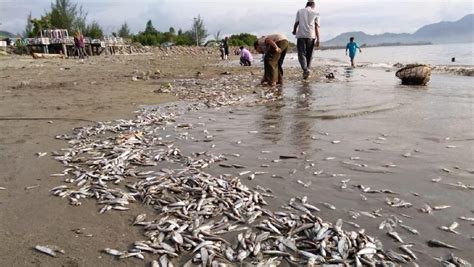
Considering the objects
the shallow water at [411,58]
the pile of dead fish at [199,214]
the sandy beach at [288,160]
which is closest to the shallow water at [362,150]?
the sandy beach at [288,160]

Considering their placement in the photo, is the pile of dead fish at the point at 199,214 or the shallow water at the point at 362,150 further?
the shallow water at the point at 362,150

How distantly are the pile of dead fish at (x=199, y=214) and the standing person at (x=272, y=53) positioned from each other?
9023mm

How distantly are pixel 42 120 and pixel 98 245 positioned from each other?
6.60m

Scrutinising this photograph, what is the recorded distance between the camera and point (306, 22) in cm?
1540

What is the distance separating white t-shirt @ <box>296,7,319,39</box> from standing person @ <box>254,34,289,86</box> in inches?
31.7

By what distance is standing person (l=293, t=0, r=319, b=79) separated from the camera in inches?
605

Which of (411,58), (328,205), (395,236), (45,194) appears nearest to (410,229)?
(395,236)

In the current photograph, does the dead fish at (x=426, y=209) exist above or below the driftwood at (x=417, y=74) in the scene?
below

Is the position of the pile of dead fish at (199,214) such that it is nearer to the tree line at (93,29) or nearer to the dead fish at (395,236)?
the dead fish at (395,236)

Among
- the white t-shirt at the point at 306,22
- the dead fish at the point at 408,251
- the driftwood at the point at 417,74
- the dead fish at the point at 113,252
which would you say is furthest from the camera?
the driftwood at the point at 417,74

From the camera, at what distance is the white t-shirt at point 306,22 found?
15344 mm

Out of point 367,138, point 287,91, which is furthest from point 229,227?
point 287,91

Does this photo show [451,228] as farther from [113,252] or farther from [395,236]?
[113,252]

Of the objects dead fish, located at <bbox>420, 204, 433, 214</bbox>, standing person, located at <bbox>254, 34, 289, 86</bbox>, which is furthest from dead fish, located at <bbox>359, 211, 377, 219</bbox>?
standing person, located at <bbox>254, 34, 289, 86</bbox>
